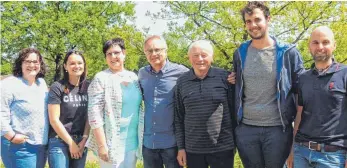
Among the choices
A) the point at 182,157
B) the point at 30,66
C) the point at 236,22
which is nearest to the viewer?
the point at 182,157

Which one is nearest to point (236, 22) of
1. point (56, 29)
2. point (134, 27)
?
point (134, 27)

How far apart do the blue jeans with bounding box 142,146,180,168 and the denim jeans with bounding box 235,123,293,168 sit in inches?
30.4

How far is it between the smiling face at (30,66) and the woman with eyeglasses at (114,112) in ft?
2.54

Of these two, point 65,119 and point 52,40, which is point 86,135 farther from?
point 52,40

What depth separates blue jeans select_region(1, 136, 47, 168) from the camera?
427 cm

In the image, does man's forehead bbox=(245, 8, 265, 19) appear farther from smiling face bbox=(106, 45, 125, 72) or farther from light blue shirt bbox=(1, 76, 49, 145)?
light blue shirt bbox=(1, 76, 49, 145)

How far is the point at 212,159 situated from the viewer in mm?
4051

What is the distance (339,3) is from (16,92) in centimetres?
1268

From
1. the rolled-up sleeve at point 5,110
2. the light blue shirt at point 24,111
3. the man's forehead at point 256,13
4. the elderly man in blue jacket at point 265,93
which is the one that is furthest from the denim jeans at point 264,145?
the rolled-up sleeve at point 5,110

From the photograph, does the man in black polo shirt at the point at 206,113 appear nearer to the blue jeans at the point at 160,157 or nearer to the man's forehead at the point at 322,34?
the blue jeans at the point at 160,157

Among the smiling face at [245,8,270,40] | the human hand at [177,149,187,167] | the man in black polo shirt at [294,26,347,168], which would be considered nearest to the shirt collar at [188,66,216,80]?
the smiling face at [245,8,270,40]

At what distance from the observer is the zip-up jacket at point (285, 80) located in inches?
147

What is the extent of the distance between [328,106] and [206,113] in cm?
118

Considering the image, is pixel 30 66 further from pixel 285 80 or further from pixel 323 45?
pixel 323 45
